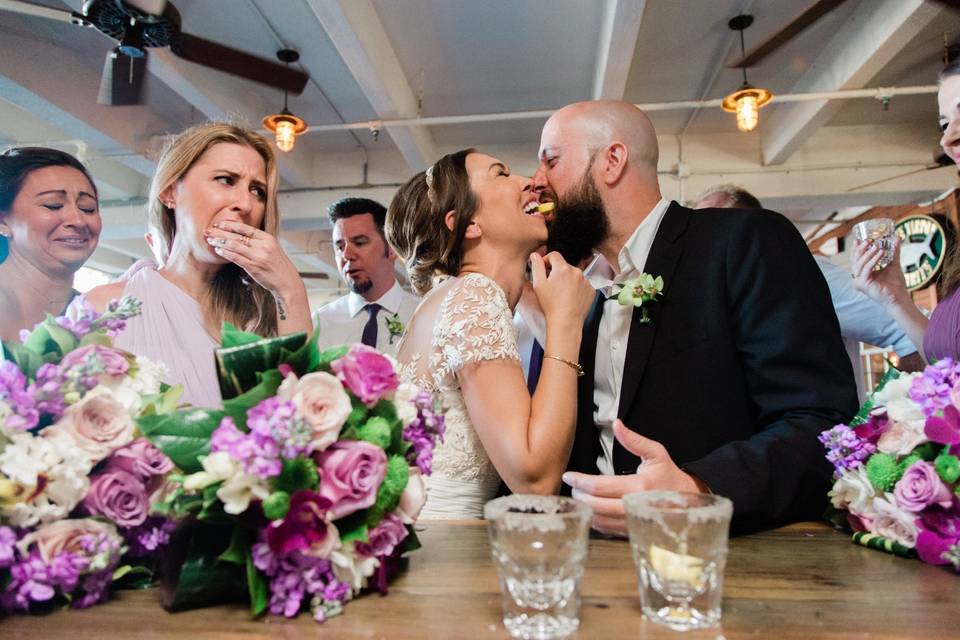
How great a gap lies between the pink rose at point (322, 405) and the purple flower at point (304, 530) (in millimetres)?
66

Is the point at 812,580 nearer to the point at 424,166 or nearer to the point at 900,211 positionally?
the point at 424,166

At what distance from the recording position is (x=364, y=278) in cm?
425

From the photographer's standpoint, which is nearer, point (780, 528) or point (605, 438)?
point (780, 528)

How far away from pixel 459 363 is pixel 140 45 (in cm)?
321

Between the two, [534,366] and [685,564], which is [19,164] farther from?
[685,564]

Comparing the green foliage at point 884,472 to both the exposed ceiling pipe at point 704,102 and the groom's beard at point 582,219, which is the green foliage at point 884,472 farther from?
the exposed ceiling pipe at point 704,102

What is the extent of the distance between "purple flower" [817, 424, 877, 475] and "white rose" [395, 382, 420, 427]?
0.78 meters

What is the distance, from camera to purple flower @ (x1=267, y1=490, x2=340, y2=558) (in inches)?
29.2

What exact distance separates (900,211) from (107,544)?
417 inches

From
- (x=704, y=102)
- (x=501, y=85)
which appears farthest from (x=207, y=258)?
(x=704, y=102)

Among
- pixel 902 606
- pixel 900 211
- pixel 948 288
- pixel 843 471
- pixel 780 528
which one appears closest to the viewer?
pixel 902 606

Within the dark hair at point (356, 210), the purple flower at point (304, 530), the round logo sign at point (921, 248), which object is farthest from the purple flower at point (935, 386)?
the round logo sign at point (921, 248)

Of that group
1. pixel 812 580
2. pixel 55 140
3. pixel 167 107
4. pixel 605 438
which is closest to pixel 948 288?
pixel 605 438

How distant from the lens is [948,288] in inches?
81.3
